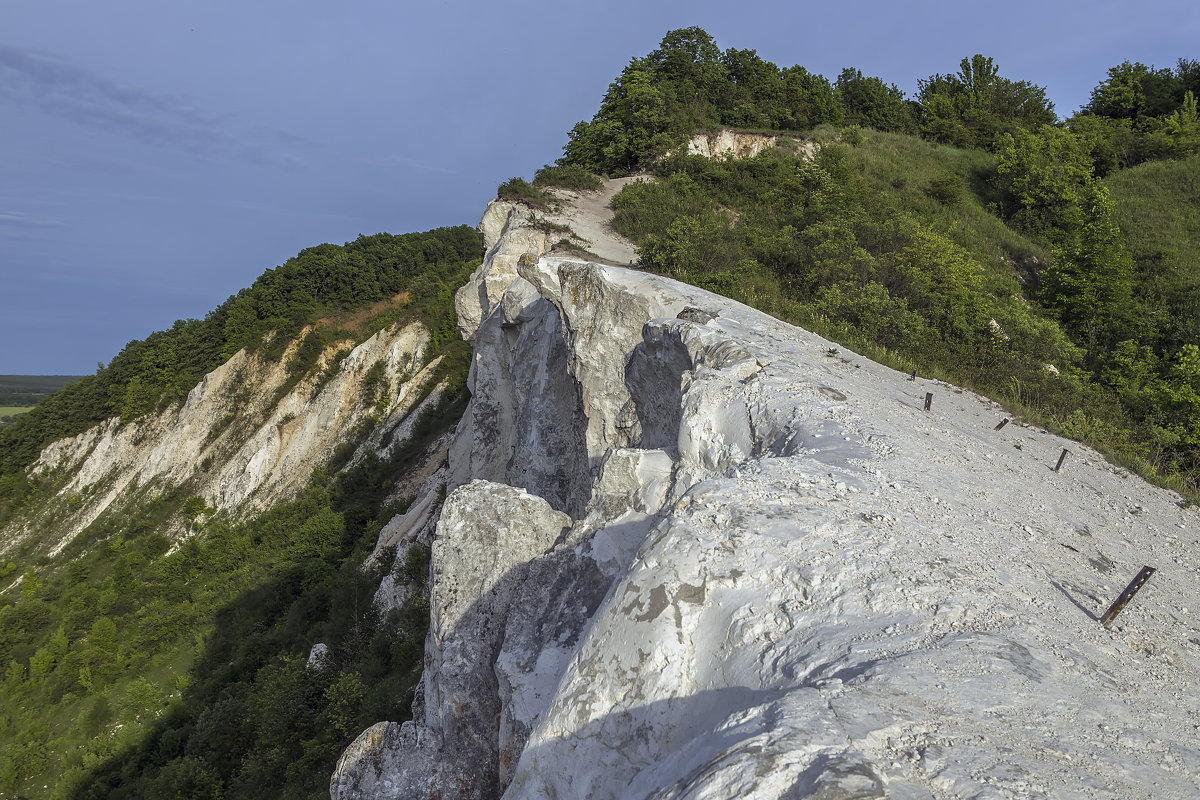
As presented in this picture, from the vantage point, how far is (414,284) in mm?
35812

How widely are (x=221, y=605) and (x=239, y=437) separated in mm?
12154

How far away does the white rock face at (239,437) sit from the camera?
2952cm

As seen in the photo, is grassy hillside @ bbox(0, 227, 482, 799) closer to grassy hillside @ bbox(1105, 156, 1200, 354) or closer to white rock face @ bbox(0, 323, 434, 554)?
white rock face @ bbox(0, 323, 434, 554)

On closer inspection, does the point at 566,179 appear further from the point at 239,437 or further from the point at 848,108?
the point at 848,108

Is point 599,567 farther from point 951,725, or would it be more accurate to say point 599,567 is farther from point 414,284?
point 414,284

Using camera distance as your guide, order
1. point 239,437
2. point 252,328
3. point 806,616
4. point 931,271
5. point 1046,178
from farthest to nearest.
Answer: point 252,328 < point 239,437 < point 1046,178 < point 931,271 < point 806,616

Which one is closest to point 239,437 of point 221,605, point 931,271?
point 221,605

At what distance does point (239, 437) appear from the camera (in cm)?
3250

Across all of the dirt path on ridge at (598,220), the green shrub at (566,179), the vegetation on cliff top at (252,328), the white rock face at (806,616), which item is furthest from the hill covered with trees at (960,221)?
the vegetation on cliff top at (252,328)

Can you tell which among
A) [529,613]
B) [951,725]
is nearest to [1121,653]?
[951,725]

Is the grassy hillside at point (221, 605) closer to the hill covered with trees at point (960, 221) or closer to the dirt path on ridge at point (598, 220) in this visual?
the dirt path on ridge at point (598, 220)

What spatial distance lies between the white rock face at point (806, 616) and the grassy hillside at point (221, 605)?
19.9 feet

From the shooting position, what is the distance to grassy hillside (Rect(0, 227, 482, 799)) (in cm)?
1398

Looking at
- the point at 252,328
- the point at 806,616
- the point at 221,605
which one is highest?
the point at 252,328
